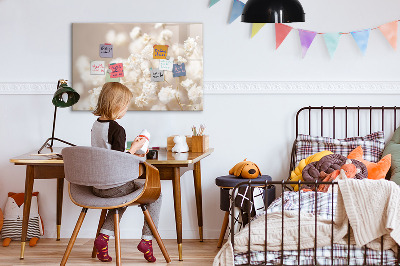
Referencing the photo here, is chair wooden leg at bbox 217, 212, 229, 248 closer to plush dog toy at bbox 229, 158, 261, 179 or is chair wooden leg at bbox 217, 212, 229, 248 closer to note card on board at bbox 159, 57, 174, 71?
plush dog toy at bbox 229, 158, 261, 179

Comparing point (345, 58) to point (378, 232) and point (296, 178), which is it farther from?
point (378, 232)

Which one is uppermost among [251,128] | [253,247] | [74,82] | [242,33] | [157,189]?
[242,33]

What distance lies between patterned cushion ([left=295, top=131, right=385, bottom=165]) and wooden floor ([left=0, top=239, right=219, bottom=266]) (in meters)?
0.91

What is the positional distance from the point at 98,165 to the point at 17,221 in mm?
1386

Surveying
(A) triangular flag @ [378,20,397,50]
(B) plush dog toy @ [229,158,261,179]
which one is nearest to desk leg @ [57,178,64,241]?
(B) plush dog toy @ [229,158,261,179]

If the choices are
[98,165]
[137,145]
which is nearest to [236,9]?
[137,145]

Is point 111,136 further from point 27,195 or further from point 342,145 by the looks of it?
point 342,145

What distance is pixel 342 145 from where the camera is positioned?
14.1ft

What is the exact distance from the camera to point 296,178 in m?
4.08

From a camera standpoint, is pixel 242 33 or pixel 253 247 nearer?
pixel 253 247

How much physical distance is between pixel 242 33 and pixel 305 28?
1.47 ft

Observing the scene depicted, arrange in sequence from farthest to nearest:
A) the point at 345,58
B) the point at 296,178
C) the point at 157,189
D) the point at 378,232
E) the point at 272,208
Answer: the point at 345,58 < the point at 296,178 < the point at 157,189 < the point at 272,208 < the point at 378,232

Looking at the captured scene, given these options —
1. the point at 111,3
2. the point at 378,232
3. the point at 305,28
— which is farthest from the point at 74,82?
the point at 378,232

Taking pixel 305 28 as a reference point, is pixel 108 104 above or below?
below
